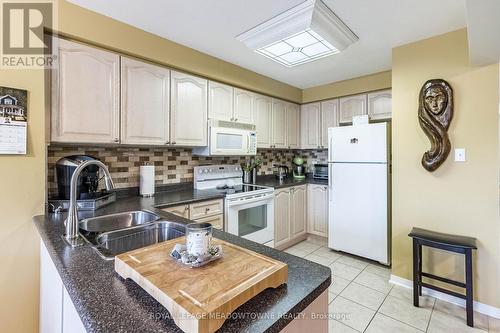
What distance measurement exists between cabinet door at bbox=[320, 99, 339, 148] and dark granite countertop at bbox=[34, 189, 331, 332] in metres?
3.09

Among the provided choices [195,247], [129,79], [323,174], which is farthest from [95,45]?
[323,174]

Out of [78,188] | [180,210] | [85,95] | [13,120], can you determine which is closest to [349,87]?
[180,210]

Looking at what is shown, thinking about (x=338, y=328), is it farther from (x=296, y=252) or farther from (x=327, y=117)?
(x=327, y=117)

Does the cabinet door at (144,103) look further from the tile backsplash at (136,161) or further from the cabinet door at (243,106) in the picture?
Result: the cabinet door at (243,106)

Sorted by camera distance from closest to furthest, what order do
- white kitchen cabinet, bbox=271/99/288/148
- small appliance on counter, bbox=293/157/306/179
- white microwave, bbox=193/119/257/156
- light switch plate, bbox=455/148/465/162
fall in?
light switch plate, bbox=455/148/465/162, white microwave, bbox=193/119/257/156, white kitchen cabinet, bbox=271/99/288/148, small appliance on counter, bbox=293/157/306/179

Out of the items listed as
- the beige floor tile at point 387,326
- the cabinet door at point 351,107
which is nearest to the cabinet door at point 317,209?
the cabinet door at point 351,107

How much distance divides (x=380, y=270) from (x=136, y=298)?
113 inches

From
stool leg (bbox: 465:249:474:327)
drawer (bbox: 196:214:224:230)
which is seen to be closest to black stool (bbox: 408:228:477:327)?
stool leg (bbox: 465:249:474:327)

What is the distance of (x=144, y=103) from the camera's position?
2186 mm

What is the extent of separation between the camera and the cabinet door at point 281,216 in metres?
3.16

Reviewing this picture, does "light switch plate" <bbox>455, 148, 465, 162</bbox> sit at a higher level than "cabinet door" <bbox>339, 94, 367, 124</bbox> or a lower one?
lower

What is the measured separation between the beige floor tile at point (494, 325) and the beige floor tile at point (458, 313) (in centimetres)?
3

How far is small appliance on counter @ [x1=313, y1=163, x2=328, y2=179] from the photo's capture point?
12.7 ft

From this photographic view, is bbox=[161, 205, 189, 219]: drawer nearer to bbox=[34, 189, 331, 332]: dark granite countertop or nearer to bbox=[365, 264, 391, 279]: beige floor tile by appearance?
bbox=[34, 189, 331, 332]: dark granite countertop
